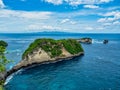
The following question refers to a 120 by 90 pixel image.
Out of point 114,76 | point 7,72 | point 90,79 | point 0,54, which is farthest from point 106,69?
point 0,54

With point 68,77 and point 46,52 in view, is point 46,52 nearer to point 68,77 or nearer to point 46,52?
point 46,52

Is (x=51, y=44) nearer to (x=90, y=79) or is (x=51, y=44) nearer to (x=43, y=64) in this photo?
(x=43, y=64)

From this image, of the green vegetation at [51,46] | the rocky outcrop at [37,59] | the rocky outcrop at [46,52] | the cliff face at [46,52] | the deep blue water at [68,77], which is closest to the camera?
the deep blue water at [68,77]

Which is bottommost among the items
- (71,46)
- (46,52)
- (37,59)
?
(37,59)

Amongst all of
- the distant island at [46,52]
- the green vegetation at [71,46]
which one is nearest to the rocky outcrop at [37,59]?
the distant island at [46,52]

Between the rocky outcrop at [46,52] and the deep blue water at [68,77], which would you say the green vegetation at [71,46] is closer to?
the rocky outcrop at [46,52]

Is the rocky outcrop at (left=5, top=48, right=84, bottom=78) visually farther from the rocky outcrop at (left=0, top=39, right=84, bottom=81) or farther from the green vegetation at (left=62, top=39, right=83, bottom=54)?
the green vegetation at (left=62, top=39, right=83, bottom=54)

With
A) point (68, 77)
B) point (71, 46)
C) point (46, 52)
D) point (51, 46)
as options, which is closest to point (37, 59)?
Answer: point (46, 52)

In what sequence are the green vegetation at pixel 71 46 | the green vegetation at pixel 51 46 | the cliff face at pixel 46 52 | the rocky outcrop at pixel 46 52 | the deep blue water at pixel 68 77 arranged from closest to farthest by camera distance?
the deep blue water at pixel 68 77, the rocky outcrop at pixel 46 52, the cliff face at pixel 46 52, the green vegetation at pixel 51 46, the green vegetation at pixel 71 46

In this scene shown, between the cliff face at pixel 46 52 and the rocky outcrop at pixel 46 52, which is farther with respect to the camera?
the cliff face at pixel 46 52
